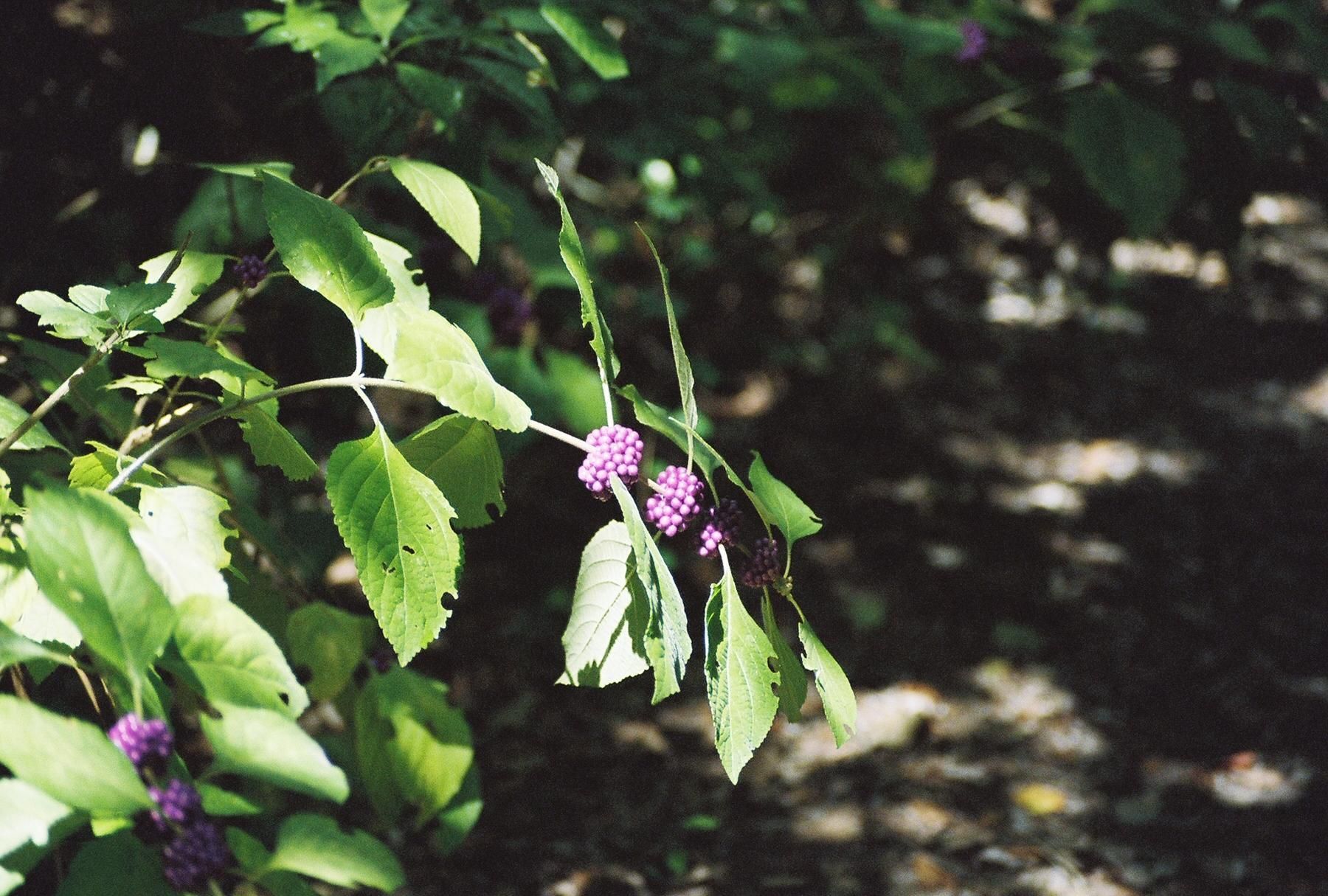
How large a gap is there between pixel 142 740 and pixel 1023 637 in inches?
95.7

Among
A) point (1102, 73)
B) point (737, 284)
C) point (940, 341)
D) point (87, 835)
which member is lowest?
point (940, 341)

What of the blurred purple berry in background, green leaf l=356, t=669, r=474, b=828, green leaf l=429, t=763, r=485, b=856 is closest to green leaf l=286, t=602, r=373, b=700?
green leaf l=356, t=669, r=474, b=828

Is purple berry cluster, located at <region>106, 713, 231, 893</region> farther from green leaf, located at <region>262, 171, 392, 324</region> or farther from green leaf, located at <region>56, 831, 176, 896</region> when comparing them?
green leaf, located at <region>262, 171, 392, 324</region>

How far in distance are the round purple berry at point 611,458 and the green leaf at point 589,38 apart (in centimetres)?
75

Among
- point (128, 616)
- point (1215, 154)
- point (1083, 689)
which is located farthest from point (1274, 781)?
point (128, 616)

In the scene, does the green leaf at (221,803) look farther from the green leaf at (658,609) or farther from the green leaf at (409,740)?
the green leaf at (409,740)

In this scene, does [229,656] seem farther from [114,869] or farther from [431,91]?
[431,91]

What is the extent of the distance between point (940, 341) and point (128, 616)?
3.64 metres

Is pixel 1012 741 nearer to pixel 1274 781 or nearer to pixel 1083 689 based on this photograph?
pixel 1083 689

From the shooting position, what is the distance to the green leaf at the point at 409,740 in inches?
62.4

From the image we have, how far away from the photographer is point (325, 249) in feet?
3.34

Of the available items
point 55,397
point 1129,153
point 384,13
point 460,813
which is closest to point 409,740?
point 460,813

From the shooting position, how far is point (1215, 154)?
2588 millimetres

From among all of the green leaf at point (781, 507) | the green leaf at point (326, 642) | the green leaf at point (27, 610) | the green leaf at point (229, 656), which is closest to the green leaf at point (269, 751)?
the green leaf at point (229, 656)
